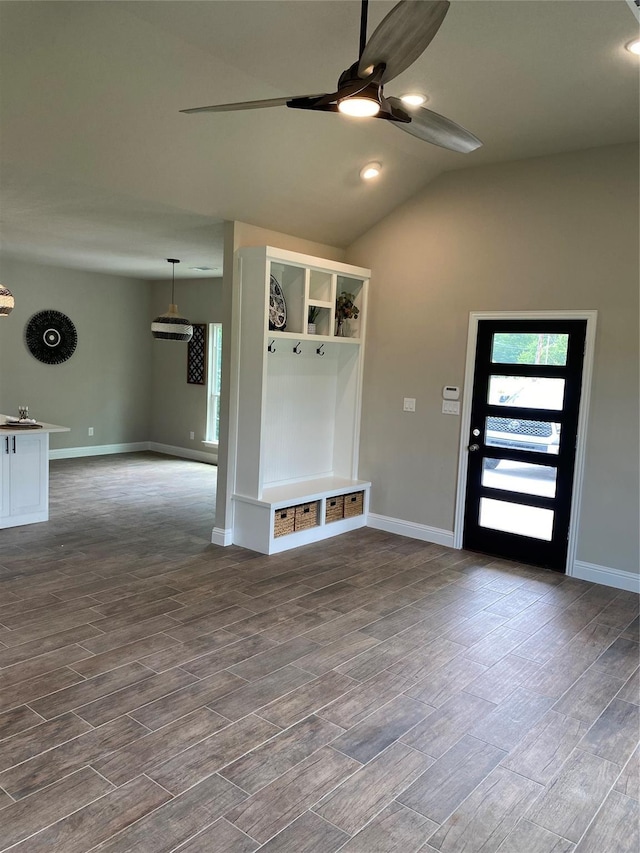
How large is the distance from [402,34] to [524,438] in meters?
3.49

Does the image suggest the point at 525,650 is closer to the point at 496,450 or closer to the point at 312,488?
the point at 496,450

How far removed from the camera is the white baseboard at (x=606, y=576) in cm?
438

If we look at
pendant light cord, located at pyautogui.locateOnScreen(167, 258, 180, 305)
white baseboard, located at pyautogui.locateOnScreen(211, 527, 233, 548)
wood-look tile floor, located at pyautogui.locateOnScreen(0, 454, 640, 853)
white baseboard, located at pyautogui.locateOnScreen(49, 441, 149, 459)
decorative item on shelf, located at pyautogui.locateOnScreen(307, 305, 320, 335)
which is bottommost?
wood-look tile floor, located at pyautogui.locateOnScreen(0, 454, 640, 853)

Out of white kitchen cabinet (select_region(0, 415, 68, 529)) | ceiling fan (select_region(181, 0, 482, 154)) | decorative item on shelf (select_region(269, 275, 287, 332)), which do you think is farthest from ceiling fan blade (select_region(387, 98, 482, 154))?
white kitchen cabinet (select_region(0, 415, 68, 529))


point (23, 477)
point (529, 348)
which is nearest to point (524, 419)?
point (529, 348)

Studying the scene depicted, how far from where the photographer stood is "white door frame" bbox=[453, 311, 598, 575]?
14.6ft

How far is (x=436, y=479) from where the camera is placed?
5.33 metres

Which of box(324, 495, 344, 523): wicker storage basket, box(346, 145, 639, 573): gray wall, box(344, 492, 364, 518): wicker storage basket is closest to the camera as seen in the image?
box(346, 145, 639, 573): gray wall

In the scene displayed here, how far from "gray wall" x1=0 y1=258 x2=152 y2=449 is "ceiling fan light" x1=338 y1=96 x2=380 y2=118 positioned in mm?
6861

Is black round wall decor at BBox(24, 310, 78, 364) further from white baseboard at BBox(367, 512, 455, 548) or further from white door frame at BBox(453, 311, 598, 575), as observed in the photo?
white door frame at BBox(453, 311, 598, 575)

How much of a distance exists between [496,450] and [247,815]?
3.52m

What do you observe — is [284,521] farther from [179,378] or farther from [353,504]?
[179,378]

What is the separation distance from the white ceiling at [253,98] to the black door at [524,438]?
1403 mm

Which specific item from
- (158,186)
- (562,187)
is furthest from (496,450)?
(158,186)
